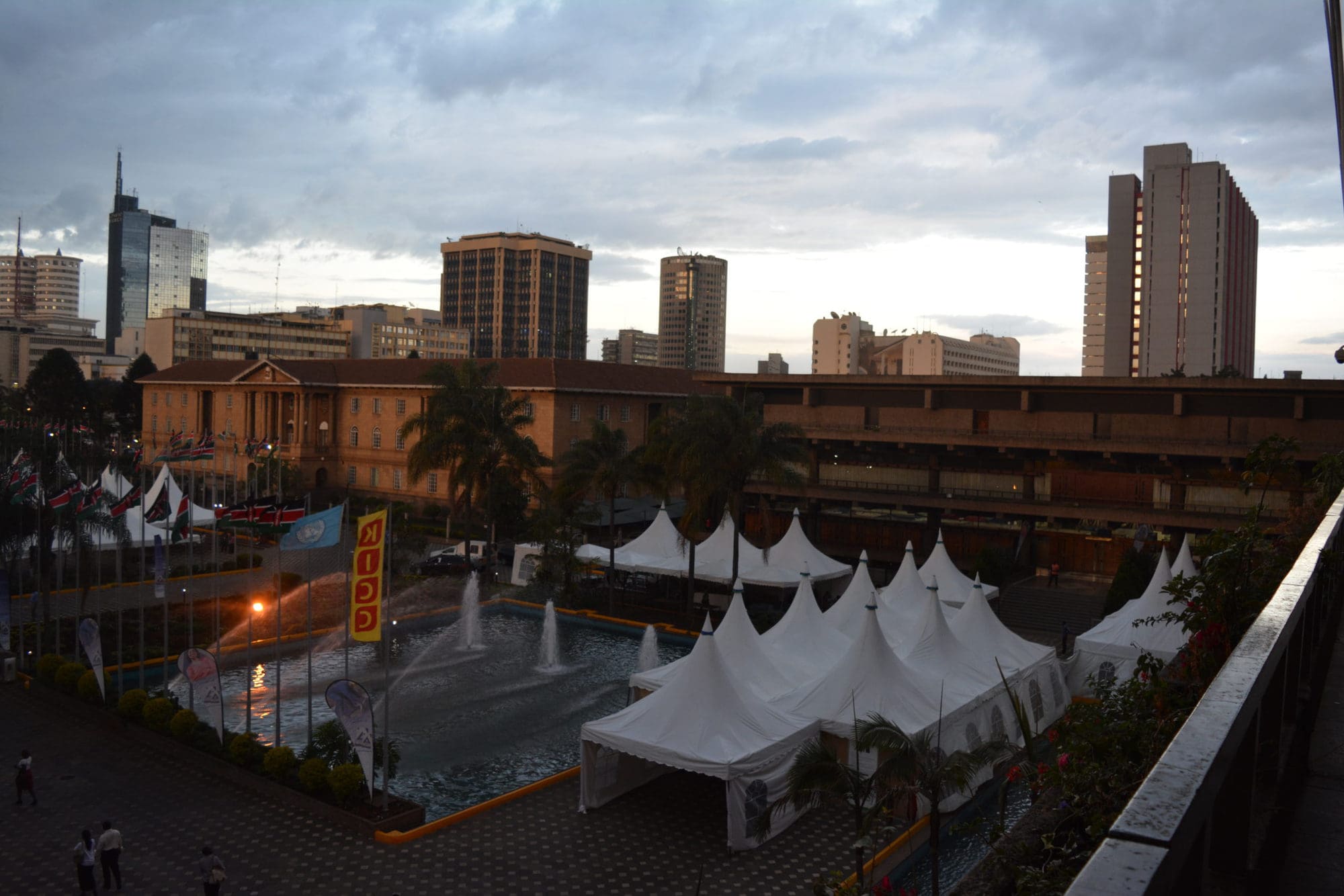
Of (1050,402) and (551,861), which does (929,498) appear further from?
(551,861)

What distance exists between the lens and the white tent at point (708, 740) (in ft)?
57.0

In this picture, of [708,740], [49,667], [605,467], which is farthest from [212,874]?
[605,467]

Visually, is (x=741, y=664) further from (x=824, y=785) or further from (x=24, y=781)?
(x=24, y=781)

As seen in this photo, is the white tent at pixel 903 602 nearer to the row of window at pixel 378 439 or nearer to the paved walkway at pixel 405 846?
the paved walkway at pixel 405 846

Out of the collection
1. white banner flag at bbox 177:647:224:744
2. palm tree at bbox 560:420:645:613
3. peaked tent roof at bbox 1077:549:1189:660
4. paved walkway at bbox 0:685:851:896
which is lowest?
paved walkway at bbox 0:685:851:896

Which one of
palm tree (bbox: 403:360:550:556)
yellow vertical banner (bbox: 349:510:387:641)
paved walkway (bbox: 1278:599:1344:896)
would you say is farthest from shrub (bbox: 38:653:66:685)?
paved walkway (bbox: 1278:599:1344:896)

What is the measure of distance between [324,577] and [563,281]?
14155 cm

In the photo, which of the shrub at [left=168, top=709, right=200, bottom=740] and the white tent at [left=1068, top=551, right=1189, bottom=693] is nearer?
the shrub at [left=168, top=709, right=200, bottom=740]

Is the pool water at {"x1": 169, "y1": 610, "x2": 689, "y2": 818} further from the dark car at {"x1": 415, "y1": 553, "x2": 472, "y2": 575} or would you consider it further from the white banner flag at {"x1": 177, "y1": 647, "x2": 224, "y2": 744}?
the dark car at {"x1": 415, "y1": 553, "x2": 472, "y2": 575}

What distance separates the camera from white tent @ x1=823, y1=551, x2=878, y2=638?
88.4 feet

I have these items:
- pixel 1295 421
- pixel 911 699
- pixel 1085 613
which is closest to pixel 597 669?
pixel 911 699

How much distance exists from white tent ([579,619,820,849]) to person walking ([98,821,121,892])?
7.63 metres

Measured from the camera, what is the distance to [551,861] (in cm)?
1669

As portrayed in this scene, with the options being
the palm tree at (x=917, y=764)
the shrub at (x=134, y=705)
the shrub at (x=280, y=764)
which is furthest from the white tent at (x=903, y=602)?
the shrub at (x=134, y=705)
